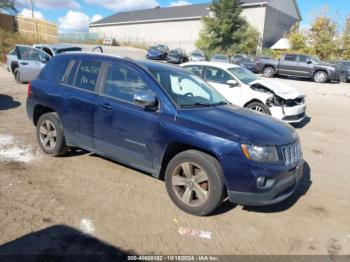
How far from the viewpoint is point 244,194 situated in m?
3.97

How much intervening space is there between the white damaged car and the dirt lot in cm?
294

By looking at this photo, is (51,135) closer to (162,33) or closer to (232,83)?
(232,83)

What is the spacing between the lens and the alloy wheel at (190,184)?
164 inches

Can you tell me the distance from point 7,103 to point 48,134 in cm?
534

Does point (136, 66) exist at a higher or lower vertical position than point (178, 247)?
higher

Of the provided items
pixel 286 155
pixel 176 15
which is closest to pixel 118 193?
pixel 286 155

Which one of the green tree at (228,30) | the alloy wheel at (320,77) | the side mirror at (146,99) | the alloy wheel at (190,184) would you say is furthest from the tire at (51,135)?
the green tree at (228,30)

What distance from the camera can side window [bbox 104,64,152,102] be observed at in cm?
477

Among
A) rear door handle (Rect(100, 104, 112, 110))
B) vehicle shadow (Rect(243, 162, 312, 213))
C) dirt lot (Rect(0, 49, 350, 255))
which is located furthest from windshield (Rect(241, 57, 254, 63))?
rear door handle (Rect(100, 104, 112, 110))

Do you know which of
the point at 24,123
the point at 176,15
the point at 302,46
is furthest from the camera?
the point at 176,15

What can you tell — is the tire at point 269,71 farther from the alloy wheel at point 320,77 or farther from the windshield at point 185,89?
the windshield at point 185,89

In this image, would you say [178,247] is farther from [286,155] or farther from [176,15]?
[176,15]

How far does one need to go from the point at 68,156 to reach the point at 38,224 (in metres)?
2.30

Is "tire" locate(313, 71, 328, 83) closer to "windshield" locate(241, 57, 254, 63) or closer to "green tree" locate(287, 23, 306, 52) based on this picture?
"windshield" locate(241, 57, 254, 63)
